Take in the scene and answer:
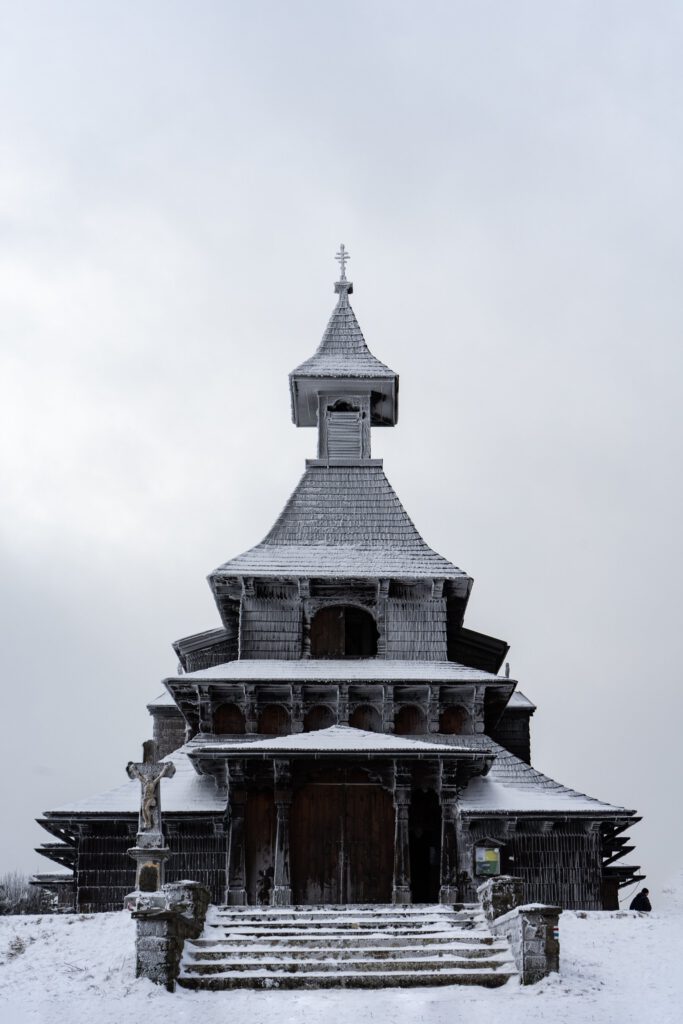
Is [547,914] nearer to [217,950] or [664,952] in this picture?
[664,952]

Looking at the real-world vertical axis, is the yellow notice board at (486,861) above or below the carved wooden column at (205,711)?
below

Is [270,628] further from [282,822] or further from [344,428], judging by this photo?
[344,428]

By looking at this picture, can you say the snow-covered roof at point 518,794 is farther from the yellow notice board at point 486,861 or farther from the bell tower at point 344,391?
the bell tower at point 344,391

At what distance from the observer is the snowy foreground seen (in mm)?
14477

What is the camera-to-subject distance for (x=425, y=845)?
2628cm

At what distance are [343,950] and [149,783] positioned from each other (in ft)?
11.9

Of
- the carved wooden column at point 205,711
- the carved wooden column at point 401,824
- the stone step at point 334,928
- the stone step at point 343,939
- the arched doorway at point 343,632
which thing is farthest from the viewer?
the arched doorway at point 343,632

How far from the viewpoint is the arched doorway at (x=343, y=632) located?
30.2 metres

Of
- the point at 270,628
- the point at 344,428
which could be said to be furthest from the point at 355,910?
the point at 344,428

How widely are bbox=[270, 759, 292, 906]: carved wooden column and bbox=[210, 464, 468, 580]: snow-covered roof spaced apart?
21.0ft

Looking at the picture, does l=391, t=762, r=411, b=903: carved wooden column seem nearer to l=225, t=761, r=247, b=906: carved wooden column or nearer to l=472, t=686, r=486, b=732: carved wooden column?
l=225, t=761, r=247, b=906: carved wooden column

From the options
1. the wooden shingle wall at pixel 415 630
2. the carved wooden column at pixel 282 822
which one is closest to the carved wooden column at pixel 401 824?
the carved wooden column at pixel 282 822

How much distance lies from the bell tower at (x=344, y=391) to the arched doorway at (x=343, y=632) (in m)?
5.36

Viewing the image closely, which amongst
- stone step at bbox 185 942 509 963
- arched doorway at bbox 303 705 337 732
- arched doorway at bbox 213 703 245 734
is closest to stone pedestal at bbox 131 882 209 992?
stone step at bbox 185 942 509 963
